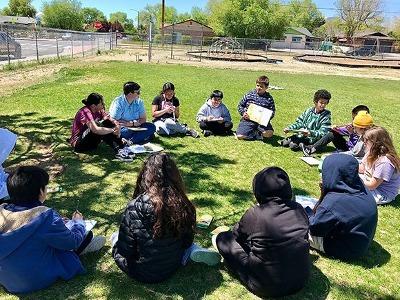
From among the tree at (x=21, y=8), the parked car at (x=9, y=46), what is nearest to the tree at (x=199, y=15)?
the tree at (x=21, y=8)

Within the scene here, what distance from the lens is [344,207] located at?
11.9 feet

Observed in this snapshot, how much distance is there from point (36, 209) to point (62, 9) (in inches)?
3695

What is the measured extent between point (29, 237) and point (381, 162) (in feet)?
13.3

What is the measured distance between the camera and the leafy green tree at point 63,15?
86125 millimetres

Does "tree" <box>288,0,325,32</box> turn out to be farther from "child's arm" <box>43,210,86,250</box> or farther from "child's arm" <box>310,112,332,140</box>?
"child's arm" <box>43,210,86,250</box>

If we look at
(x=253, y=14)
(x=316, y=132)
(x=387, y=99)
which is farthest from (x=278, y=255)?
(x=253, y=14)

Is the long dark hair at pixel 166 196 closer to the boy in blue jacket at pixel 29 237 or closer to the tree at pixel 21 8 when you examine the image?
the boy in blue jacket at pixel 29 237

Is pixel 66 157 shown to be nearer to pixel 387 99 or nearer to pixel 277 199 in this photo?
pixel 277 199

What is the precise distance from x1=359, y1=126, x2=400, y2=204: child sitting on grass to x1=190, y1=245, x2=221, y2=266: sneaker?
2425 mm

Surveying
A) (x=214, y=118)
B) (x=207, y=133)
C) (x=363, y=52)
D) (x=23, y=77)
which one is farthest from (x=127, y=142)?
(x=363, y=52)

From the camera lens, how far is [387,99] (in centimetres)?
1555

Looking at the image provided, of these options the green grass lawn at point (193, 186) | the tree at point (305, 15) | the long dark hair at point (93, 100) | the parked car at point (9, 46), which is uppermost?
the tree at point (305, 15)

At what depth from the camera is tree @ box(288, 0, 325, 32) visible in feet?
356

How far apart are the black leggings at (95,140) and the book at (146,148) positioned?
250 millimetres
